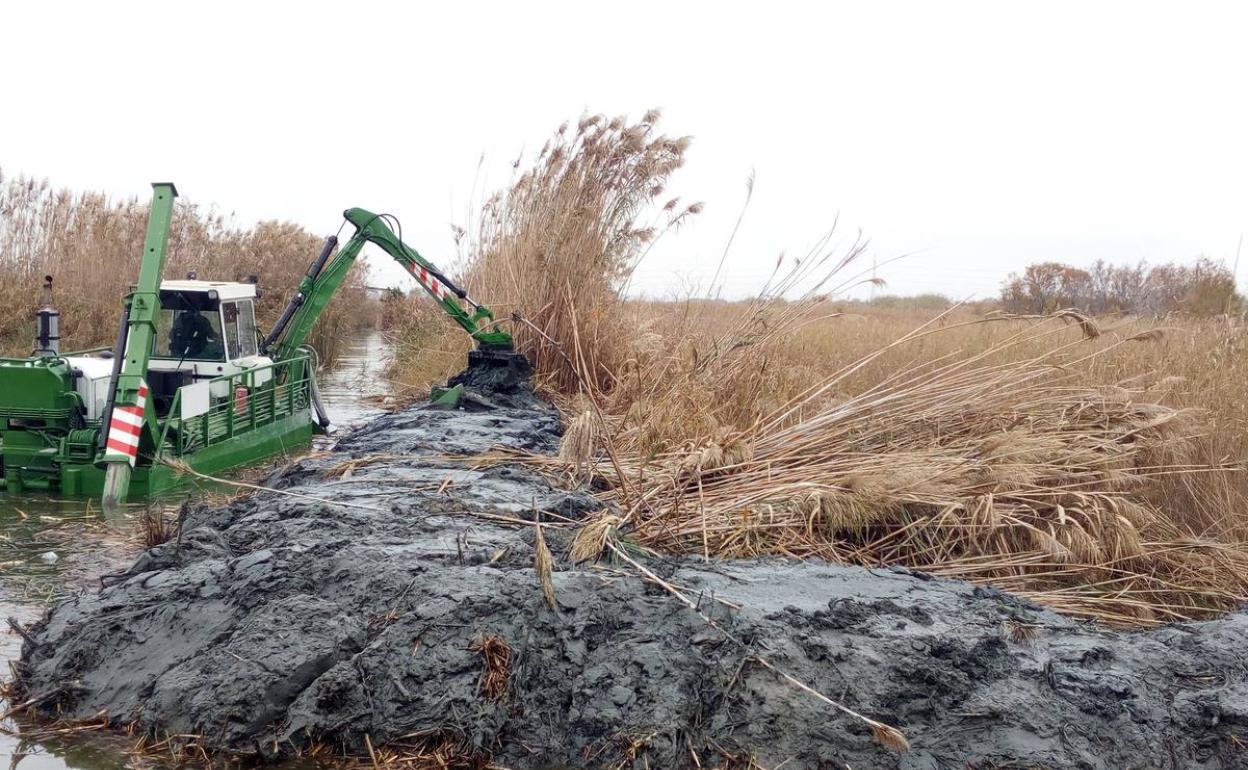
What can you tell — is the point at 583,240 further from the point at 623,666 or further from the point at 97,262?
the point at 97,262

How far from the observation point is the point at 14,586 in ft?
22.4

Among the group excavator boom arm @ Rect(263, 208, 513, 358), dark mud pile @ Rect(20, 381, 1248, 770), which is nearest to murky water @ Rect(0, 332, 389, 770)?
dark mud pile @ Rect(20, 381, 1248, 770)

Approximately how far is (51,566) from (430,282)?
19.1ft

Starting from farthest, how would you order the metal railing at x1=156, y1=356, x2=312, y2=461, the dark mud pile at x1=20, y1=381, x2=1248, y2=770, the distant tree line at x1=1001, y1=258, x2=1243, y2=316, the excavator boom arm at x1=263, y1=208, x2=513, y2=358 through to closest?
1. the distant tree line at x1=1001, y1=258, x2=1243, y2=316
2. the excavator boom arm at x1=263, y1=208, x2=513, y2=358
3. the metal railing at x1=156, y1=356, x2=312, y2=461
4. the dark mud pile at x1=20, y1=381, x2=1248, y2=770

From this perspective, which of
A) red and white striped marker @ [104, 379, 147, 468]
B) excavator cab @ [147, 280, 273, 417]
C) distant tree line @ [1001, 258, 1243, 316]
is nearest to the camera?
red and white striped marker @ [104, 379, 147, 468]

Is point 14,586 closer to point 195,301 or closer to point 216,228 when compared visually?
point 195,301

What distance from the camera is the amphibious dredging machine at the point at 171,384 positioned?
9672 mm

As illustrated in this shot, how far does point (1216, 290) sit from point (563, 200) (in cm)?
989

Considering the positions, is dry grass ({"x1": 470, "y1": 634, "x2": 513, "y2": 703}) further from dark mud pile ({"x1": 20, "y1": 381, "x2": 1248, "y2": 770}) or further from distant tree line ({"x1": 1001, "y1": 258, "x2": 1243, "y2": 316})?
distant tree line ({"x1": 1001, "y1": 258, "x2": 1243, "y2": 316})

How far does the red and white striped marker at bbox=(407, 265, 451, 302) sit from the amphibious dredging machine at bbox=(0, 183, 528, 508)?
0.6 inches

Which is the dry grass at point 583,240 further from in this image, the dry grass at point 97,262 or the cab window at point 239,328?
the dry grass at point 97,262

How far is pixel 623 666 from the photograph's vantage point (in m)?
4.43

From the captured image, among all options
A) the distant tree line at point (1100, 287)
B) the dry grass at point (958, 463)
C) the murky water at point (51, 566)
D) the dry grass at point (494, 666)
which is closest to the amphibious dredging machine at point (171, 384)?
the murky water at point (51, 566)

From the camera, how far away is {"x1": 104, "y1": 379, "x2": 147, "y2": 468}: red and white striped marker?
9.43 m
